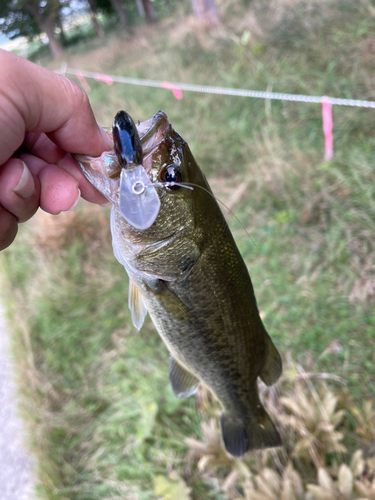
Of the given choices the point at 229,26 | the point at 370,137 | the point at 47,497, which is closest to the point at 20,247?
the point at 47,497

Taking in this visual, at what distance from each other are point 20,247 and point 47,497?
3438mm

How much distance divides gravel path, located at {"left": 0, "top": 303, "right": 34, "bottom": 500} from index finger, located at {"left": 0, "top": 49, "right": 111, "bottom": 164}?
2.70 m

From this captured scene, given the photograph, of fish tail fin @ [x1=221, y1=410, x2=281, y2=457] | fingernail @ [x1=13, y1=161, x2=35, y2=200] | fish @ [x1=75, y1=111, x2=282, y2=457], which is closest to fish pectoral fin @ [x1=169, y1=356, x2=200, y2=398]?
fish @ [x1=75, y1=111, x2=282, y2=457]

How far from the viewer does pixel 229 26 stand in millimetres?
7020

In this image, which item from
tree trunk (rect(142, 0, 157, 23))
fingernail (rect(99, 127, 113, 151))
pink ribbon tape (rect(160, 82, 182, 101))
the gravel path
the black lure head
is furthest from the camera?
tree trunk (rect(142, 0, 157, 23))

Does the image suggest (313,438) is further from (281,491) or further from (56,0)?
(56,0)

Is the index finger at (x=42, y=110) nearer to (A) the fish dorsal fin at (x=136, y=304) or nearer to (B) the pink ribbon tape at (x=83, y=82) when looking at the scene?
(A) the fish dorsal fin at (x=136, y=304)

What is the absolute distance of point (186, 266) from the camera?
1.17 m

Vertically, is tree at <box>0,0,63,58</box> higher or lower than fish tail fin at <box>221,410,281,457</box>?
higher

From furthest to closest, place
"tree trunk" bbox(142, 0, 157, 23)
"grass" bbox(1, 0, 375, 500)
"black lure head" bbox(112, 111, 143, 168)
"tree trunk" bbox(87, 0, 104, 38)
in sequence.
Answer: "tree trunk" bbox(87, 0, 104, 38)
"tree trunk" bbox(142, 0, 157, 23)
"grass" bbox(1, 0, 375, 500)
"black lure head" bbox(112, 111, 143, 168)

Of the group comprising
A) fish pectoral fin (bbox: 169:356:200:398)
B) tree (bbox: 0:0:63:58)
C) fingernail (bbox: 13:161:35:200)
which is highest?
tree (bbox: 0:0:63:58)

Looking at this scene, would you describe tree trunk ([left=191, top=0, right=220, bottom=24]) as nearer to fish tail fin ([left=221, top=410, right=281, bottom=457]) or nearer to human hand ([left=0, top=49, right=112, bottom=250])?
human hand ([left=0, top=49, right=112, bottom=250])

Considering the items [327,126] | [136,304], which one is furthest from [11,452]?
[327,126]

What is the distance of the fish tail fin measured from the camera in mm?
1574
